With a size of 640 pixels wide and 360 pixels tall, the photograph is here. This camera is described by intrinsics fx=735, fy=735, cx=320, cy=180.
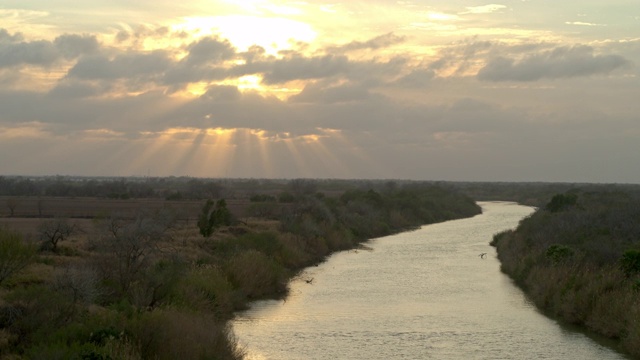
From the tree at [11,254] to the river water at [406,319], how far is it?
6.38 metres

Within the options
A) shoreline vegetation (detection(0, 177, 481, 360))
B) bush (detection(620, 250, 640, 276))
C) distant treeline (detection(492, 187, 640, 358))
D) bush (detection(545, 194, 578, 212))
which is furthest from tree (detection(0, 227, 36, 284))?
bush (detection(545, 194, 578, 212))

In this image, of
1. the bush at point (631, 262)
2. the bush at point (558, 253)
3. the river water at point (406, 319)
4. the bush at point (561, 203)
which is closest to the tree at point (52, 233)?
the river water at point (406, 319)

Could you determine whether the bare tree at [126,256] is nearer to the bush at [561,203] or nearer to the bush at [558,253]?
the bush at [558,253]

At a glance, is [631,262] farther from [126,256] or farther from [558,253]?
[126,256]

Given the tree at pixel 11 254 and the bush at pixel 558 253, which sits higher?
the tree at pixel 11 254

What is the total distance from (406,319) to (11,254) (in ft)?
42.0

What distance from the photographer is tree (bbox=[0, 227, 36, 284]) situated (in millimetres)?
18406

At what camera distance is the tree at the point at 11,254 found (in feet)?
60.4

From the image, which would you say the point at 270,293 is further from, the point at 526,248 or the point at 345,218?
the point at 345,218

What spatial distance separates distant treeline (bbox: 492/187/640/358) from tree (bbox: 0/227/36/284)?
16.1 m

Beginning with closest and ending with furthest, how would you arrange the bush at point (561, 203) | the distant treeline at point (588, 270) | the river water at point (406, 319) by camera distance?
the river water at point (406, 319)
the distant treeline at point (588, 270)
the bush at point (561, 203)

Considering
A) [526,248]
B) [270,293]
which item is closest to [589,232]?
[526,248]

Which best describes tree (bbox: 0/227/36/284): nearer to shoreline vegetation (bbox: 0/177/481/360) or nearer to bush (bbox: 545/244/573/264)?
shoreline vegetation (bbox: 0/177/481/360)

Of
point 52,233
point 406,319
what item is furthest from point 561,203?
point 52,233
